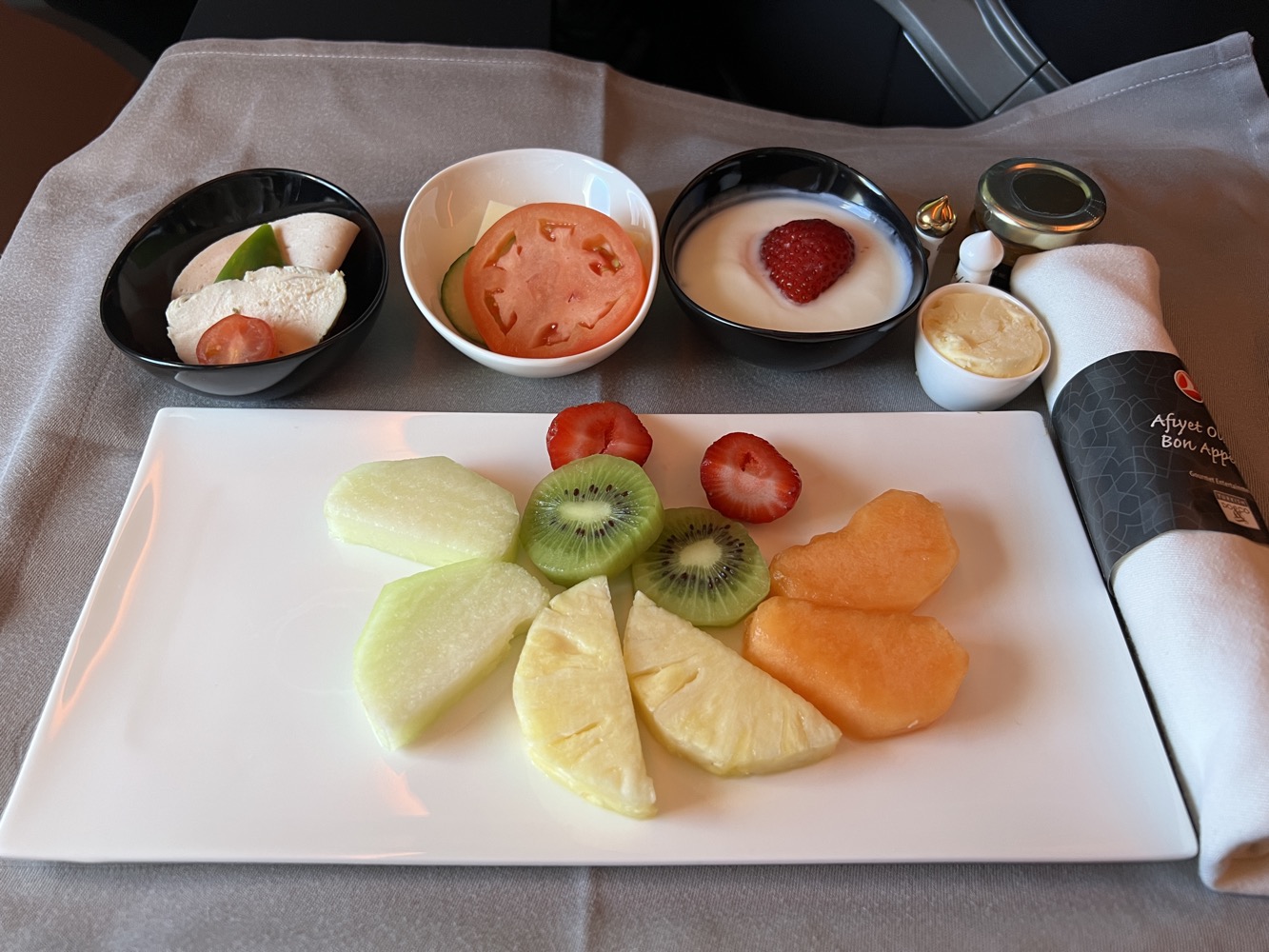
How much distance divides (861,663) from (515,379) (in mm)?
768

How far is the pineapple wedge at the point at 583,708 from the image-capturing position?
102 cm

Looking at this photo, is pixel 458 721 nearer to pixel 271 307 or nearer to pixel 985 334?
pixel 271 307

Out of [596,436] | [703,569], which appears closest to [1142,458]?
[703,569]

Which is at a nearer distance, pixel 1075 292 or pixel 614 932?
pixel 614 932

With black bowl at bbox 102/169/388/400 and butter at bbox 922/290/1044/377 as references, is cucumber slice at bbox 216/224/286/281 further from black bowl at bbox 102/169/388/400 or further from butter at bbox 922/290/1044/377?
butter at bbox 922/290/1044/377

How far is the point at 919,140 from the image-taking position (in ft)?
6.61

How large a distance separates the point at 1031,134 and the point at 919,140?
0.24 metres

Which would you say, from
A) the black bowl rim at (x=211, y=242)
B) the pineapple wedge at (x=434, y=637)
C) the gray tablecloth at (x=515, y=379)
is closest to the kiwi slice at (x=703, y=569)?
the pineapple wedge at (x=434, y=637)

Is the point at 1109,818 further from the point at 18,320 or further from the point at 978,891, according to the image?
the point at 18,320

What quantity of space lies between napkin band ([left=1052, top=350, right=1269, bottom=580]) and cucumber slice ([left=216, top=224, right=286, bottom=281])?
1339 mm

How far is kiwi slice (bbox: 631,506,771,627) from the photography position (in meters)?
1.17

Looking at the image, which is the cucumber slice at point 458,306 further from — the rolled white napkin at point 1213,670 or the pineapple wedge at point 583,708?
the rolled white napkin at point 1213,670

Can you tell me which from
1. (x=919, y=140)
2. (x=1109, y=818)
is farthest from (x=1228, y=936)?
(x=919, y=140)

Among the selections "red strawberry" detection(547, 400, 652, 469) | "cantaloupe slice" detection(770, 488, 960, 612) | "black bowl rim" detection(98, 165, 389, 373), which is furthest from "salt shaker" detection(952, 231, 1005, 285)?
"black bowl rim" detection(98, 165, 389, 373)
